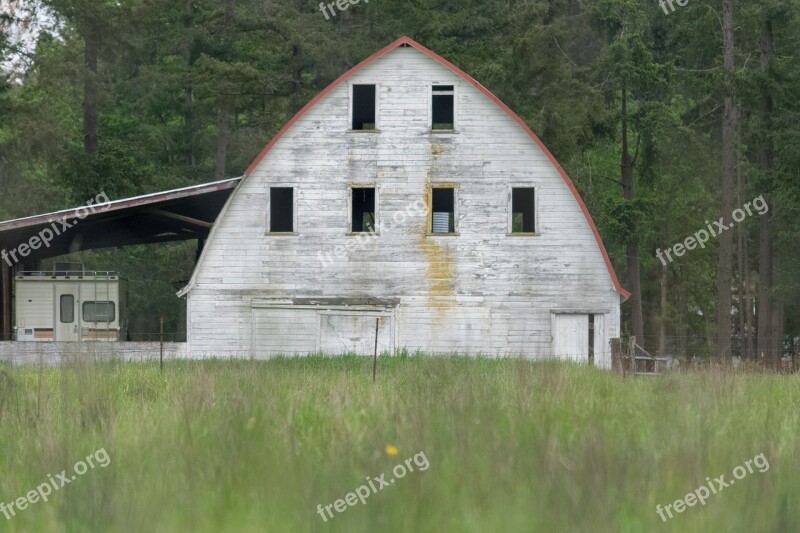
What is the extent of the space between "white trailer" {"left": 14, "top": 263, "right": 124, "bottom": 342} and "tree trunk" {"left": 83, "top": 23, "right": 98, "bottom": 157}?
13654 mm

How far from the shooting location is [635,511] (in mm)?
7184

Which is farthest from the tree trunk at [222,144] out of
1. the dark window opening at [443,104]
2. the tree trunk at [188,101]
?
the dark window opening at [443,104]

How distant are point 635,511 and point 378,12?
41.2 m

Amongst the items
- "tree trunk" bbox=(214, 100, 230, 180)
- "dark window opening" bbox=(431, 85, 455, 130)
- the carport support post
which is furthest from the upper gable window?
"tree trunk" bbox=(214, 100, 230, 180)

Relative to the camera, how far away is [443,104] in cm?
2880

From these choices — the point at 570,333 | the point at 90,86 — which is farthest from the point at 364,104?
the point at 90,86

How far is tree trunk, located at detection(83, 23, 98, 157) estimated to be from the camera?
43.1 metres

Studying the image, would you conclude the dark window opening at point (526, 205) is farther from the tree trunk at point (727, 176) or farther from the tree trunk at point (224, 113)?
the tree trunk at point (224, 113)

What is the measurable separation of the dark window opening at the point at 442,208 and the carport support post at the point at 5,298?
418 inches

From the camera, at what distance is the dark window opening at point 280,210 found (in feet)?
93.9

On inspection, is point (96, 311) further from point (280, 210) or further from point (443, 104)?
point (443, 104)

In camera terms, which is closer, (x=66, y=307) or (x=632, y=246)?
(x=66, y=307)

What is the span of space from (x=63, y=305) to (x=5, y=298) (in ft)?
5.56

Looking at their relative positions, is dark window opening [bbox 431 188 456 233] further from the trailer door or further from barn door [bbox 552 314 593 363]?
the trailer door
